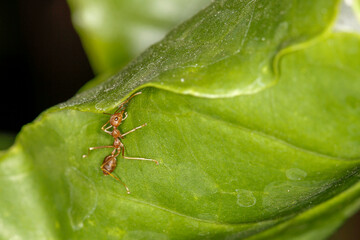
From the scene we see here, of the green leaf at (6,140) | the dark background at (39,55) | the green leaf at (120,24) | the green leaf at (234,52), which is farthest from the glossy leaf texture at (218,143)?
the dark background at (39,55)

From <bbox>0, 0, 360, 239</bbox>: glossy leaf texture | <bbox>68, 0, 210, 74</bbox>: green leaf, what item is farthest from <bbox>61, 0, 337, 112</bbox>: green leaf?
<bbox>68, 0, 210, 74</bbox>: green leaf

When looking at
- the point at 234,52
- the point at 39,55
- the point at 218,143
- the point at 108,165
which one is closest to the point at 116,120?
the point at 108,165

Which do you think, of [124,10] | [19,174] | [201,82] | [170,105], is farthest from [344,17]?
[124,10]

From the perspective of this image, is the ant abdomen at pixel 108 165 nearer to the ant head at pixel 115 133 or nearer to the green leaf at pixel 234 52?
the ant head at pixel 115 133

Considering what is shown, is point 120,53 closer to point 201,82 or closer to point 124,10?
point 124,10

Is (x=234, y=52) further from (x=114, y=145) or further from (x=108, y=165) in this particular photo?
(x=108, y=165)

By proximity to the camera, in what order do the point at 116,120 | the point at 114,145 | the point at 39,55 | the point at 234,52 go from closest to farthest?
the point at 234,52 → the point at 114,145 → the point at 116,120 → the point at 39,55

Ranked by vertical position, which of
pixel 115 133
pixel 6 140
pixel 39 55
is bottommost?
pixel 115 133

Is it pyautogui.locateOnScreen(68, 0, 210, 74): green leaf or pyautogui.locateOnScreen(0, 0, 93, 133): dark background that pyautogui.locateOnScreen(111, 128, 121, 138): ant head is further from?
pyautogui.locateOnScreen(0, 0, 93, 133): dark background
